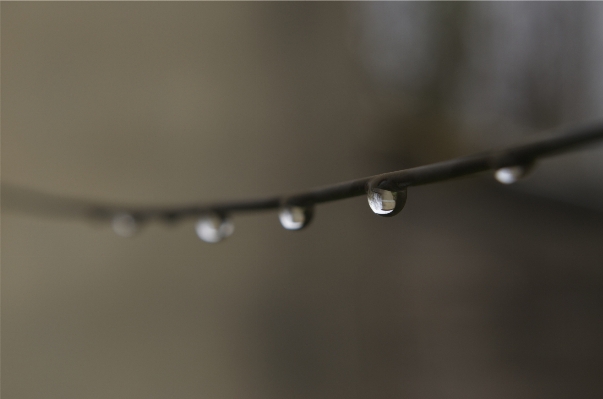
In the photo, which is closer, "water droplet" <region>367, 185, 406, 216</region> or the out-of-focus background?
"water droplet" <region>367, 185, 406, 216</region>

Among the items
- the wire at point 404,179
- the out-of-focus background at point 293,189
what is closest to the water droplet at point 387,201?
the wire at point 404,179

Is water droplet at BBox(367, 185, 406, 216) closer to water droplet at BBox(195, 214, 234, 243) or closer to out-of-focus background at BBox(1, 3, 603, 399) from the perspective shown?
water droplet at BBox(195, 214, 234, 243)

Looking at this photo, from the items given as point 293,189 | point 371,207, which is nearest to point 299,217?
point 371,207

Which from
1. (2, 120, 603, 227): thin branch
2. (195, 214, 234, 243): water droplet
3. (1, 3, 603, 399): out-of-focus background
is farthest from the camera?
(1, 3, 603, 399): out-of-focus background

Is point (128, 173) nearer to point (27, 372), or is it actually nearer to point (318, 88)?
point (27, 372)

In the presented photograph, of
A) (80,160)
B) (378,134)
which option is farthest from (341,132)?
(80,160)

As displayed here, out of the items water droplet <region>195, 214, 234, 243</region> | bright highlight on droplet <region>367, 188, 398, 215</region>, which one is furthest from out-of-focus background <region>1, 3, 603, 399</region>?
bright highlight on droplet <region>367, 188, 398, 215</region>
